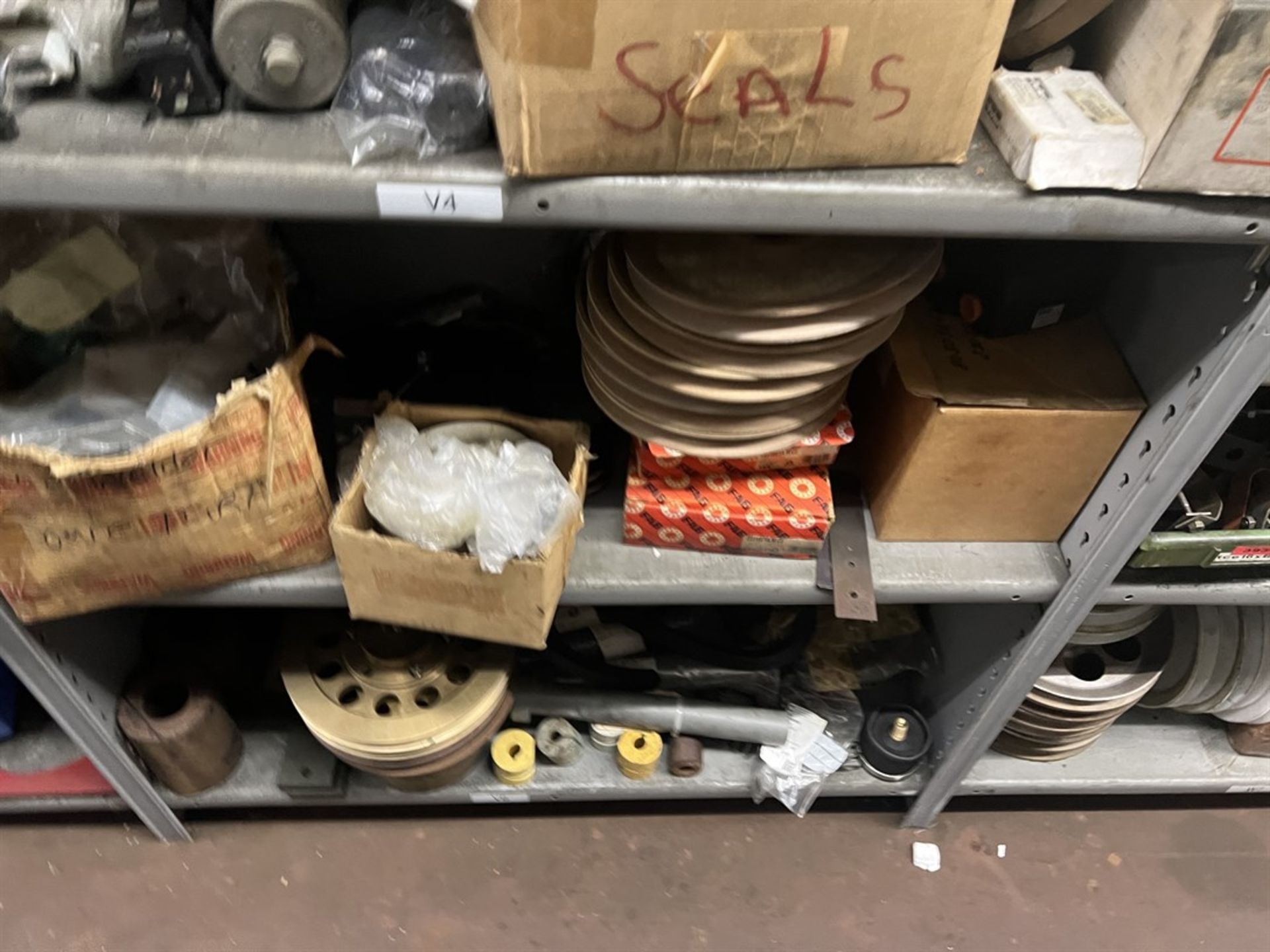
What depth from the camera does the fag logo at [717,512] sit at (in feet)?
3.16

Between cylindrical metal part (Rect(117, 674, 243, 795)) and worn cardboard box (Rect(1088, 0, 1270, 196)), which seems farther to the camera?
cylindrical metal part (Rect(117, 674, 243, 795))

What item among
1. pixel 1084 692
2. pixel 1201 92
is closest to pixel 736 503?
pixel 1201 92

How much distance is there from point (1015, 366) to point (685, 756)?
712 millimetres

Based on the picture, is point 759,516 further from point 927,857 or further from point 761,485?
point 927,857

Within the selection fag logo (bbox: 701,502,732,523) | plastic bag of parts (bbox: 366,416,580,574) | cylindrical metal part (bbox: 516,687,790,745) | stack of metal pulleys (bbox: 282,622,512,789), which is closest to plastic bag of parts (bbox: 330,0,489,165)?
plastic bag of parts (bbox: 366,416,580,574)

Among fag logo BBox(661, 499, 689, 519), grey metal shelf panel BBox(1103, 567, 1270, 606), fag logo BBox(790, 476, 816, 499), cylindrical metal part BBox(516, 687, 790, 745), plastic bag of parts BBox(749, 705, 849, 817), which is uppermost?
fag logo BBox(790, 476, 816, 499)

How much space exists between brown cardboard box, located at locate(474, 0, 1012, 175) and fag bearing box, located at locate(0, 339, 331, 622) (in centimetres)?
36

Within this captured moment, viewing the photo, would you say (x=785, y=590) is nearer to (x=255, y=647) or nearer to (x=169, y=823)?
(x=255, y=647)

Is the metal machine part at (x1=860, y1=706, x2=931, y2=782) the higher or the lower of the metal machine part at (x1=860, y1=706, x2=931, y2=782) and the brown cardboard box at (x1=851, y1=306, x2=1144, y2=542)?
the lower

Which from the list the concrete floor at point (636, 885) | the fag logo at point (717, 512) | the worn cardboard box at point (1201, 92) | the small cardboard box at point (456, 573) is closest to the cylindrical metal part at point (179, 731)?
the concrete floor at point (636, 885)

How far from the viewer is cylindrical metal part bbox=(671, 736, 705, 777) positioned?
4.33 ft

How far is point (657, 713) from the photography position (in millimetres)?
1304

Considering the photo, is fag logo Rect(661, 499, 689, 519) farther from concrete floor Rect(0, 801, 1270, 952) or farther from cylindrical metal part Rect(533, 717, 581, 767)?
concrete floor Rect(0, 801, 1270, 952)

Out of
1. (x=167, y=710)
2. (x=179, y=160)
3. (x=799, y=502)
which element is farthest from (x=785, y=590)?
(x=167, y=710)
